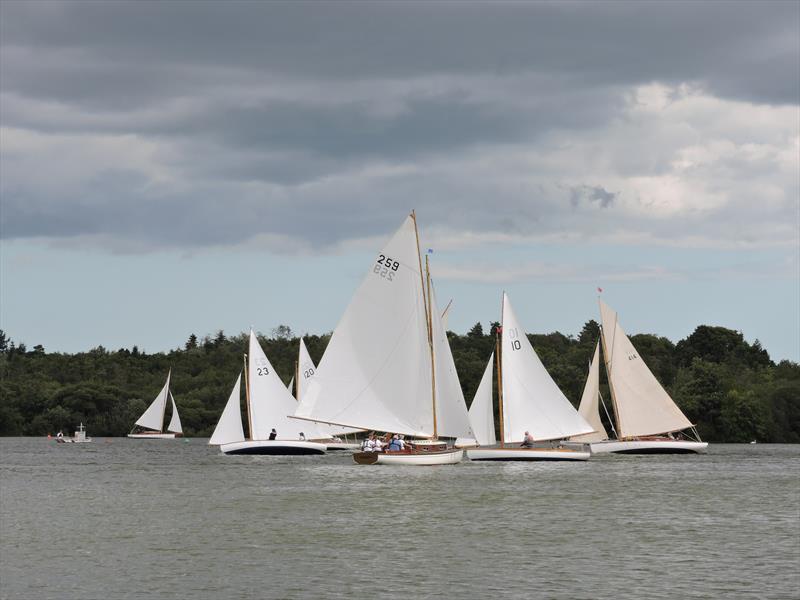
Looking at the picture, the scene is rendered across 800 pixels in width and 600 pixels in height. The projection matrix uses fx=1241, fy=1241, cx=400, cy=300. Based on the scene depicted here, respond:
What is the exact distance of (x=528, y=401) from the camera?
270ft

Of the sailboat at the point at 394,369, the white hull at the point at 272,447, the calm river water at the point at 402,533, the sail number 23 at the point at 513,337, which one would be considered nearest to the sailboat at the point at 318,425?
the white hull at the point at 272,447

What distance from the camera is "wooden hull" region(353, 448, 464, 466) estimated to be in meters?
73.7

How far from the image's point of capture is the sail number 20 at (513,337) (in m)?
83.2

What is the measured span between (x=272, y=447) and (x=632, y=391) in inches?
1064

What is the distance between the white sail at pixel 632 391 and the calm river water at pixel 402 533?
14.2 meters

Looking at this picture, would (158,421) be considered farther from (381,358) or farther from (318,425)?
(381,358)

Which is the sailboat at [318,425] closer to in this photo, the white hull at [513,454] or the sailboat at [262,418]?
the sailboat at [262,418]

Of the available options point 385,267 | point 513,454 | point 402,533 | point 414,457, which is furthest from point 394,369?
point 402,533

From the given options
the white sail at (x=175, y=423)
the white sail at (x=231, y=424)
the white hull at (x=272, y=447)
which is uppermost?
the white sail at (x=175, y=423)

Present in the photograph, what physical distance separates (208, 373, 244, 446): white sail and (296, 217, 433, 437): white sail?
806 inches

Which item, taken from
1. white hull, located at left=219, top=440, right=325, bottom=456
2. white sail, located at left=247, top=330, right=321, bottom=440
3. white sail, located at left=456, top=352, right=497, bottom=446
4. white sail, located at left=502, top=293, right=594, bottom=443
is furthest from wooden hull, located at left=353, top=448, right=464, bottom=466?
white sail, located at left=247, top=330, right=321, bottom=440

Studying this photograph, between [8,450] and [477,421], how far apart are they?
52.8 metres

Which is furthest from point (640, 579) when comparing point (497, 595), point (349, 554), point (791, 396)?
point (791, 396)

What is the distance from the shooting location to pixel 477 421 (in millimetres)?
90188
